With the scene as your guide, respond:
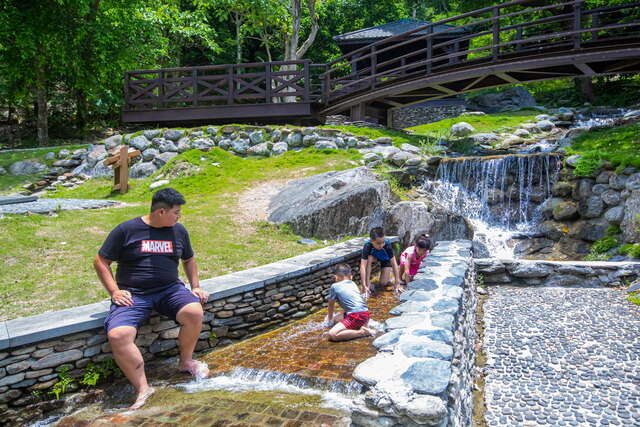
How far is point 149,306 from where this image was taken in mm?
3703

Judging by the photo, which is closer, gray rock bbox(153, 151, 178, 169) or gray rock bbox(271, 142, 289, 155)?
gray rock bbox(153, 151, 178, 169)

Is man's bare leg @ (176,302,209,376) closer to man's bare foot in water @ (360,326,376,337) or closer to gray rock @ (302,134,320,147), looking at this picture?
man's bare foot in water @ (360,326,376,337)

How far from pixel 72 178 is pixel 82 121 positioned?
243 inches

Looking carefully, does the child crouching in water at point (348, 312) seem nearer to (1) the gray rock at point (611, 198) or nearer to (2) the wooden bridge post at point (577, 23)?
(1) the gray rock at point (611, 198)

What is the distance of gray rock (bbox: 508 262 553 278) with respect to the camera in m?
6.89

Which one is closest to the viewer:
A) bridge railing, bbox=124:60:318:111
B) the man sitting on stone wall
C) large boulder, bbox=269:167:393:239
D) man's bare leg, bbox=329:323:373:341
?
the man sitting on stone wall

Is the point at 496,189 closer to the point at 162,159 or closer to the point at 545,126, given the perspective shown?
the point at 545,126

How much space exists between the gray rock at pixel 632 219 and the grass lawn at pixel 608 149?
841 mm

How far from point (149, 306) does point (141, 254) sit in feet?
1.45

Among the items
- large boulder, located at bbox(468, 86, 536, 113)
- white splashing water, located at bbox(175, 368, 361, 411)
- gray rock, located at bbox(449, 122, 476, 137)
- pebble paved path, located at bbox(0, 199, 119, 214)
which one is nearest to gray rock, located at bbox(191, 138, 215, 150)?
pebble paved path, located at bbox(0, 199, 119, 214)

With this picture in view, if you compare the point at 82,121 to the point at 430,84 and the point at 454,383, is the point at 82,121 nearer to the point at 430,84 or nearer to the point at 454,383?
the point at 430,84

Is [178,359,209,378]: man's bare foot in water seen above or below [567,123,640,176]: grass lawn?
below

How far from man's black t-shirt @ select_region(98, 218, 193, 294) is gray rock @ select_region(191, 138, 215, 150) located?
31.0 feet

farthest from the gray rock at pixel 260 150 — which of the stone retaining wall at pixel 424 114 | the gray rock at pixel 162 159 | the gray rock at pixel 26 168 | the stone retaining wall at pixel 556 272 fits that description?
the stone retaining wall at pixel 424 114
